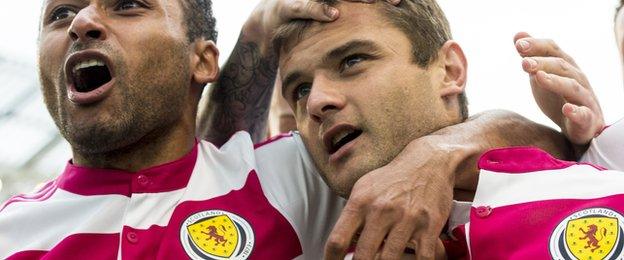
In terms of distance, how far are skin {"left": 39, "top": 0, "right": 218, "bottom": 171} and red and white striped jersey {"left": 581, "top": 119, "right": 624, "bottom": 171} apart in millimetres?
1056

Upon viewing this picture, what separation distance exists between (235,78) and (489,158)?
40.9 inches

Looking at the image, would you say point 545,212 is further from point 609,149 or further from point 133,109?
point 133,109

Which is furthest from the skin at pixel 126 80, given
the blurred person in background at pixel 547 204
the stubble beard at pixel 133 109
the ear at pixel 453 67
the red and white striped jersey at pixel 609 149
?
the red and white striped jersey at pixel 609 149

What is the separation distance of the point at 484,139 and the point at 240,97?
0.90 metres

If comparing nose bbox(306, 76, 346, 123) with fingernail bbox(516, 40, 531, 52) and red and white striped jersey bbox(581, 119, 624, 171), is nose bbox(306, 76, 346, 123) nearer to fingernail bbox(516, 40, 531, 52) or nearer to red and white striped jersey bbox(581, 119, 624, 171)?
fingernail bbox(516, 40, 531, 52)

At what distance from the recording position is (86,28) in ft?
7.09

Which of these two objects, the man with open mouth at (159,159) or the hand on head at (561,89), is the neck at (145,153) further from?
the hand on head at (561,89)

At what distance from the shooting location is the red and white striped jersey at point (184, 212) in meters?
2.01

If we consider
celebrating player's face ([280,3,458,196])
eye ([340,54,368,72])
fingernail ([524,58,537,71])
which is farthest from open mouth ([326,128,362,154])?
fingernail ([524,58,537,71])

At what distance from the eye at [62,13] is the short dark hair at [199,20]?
307 mm

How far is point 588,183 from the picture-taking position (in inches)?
66.7

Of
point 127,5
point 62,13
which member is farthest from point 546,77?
point 62,13

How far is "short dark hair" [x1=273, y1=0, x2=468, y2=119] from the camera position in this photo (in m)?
2.19

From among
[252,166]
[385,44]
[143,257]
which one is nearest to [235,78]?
[252,166]
